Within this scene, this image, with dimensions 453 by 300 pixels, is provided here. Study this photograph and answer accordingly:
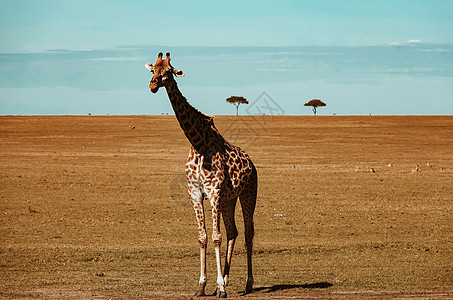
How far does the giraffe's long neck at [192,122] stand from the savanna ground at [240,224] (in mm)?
2190

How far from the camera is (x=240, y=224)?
18.5m

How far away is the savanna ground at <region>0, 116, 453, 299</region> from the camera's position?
1141cm

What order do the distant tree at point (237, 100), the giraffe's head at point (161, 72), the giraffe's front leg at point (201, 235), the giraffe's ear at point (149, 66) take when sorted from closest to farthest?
1. the giraffe's head at point (161, 72)
2. the giraffe's ear at point (149, 66)
3. the giraffe's front leg at point (201, 235)
4. the distant tree at point (237, 100)

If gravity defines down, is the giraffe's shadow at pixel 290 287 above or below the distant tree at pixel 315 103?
below

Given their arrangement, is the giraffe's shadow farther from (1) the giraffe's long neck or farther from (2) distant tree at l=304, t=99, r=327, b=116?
(2) distant tree at l=304, t=99, r=327, b=116

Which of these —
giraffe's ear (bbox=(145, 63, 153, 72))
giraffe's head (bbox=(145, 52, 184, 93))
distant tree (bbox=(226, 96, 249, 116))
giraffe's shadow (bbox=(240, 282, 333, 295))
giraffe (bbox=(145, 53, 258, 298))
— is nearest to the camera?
giraffe's head (bbox=(145, 52, 184, 93))

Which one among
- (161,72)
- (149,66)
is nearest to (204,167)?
(161,72)

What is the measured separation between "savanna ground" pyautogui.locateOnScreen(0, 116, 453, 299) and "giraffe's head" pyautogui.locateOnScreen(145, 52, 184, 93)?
2.90 m

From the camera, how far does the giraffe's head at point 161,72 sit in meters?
9.45

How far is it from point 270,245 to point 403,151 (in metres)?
29.0

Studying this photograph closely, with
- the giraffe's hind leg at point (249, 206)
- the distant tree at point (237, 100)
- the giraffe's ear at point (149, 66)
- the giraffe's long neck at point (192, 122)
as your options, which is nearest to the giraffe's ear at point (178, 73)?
the giraffe's long neck at point (192, 122)

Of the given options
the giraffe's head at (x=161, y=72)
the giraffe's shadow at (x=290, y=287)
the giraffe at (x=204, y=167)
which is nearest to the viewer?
the giraffe's head at (x=161, y=72)

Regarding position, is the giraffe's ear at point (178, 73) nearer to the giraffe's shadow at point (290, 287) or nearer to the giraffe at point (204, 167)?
the giraffe at point (204, 167)

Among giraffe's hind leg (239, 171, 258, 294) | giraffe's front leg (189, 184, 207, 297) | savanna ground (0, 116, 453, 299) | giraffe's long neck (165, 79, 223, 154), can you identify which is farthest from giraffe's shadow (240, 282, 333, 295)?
giraffe's long neck (165, 79, 223, 154)
